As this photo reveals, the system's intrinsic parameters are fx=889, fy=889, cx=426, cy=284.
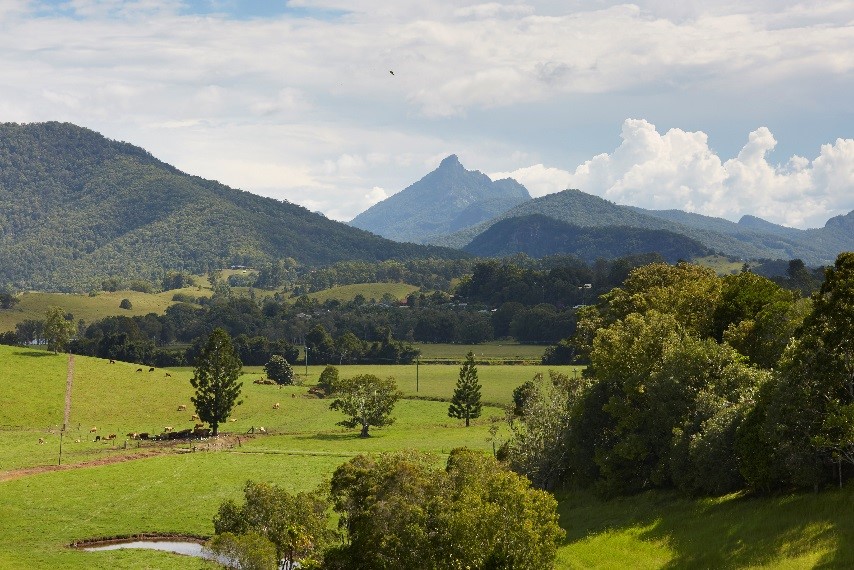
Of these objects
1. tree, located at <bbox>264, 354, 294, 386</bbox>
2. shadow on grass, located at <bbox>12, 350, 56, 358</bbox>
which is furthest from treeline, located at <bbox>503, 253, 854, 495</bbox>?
shadow on grass, located at <bbox>12, 350, 56, 358</bbox>

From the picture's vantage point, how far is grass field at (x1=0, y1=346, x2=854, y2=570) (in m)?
43.9

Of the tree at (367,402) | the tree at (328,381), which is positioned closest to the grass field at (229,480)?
the tree at (367,402)

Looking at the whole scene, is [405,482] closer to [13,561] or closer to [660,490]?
[660,490]

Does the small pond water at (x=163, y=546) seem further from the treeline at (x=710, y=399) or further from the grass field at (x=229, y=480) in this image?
the treeline at (x=710, y=399)

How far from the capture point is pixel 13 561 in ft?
179

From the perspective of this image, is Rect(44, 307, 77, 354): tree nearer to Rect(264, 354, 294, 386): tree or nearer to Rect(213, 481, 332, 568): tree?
Rect(264, 354, 294, 386): tree

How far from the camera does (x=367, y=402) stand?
11381cm

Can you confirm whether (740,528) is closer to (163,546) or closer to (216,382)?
(163,546)

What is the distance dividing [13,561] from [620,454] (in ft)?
127

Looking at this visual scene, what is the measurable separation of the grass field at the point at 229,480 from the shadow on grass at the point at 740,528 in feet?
0.31

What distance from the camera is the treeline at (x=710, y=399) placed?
145 feet

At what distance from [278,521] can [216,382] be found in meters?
62.4

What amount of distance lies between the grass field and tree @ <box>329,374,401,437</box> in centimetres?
196

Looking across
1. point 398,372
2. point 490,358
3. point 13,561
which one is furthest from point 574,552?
point 490,358
